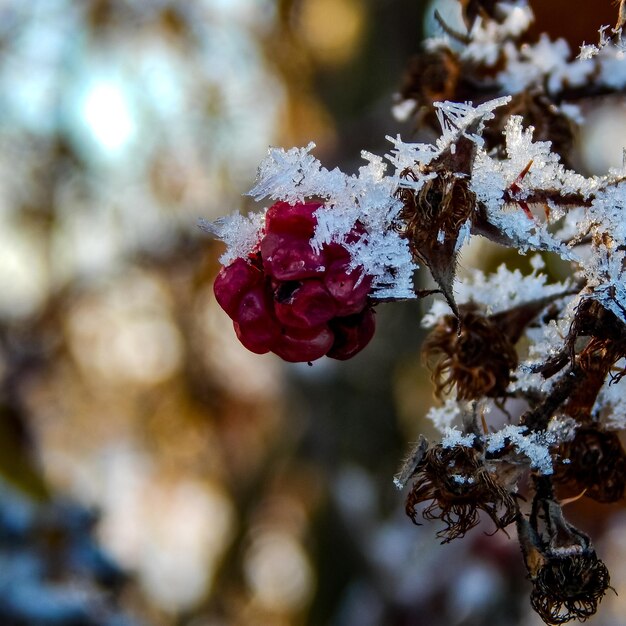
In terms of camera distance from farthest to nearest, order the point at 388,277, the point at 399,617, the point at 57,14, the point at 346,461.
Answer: the point at 57,14 < the point at 346,461 < the point at 399,617 < the point at 388,277

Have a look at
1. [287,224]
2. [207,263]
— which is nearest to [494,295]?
[287,224]

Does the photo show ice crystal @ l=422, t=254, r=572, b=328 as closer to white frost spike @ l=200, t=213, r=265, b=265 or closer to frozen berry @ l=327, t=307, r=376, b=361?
frozen berry @ l=327, t=307, r=376, b=361

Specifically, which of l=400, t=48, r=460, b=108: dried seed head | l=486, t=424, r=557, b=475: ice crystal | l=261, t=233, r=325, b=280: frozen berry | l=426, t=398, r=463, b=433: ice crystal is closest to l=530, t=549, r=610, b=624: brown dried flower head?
l=486, t=424, r=557, b=475: ice crystal

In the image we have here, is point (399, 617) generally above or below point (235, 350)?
below

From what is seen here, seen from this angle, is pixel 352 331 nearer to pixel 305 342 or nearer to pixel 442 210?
pixel 305 342

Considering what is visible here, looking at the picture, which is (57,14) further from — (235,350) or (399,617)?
(399,617)

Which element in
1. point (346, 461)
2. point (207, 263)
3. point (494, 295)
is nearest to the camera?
point (494, 295)

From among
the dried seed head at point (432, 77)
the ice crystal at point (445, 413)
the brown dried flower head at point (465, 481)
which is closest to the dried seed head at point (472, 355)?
the ice crystal at point (445, 413)

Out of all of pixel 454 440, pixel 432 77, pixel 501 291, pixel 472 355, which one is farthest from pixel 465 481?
pixel 432 77

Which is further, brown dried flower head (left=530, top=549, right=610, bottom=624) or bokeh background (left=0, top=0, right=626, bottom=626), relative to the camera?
bokeh background (left=0, top=0, right=626, bottom=626)
